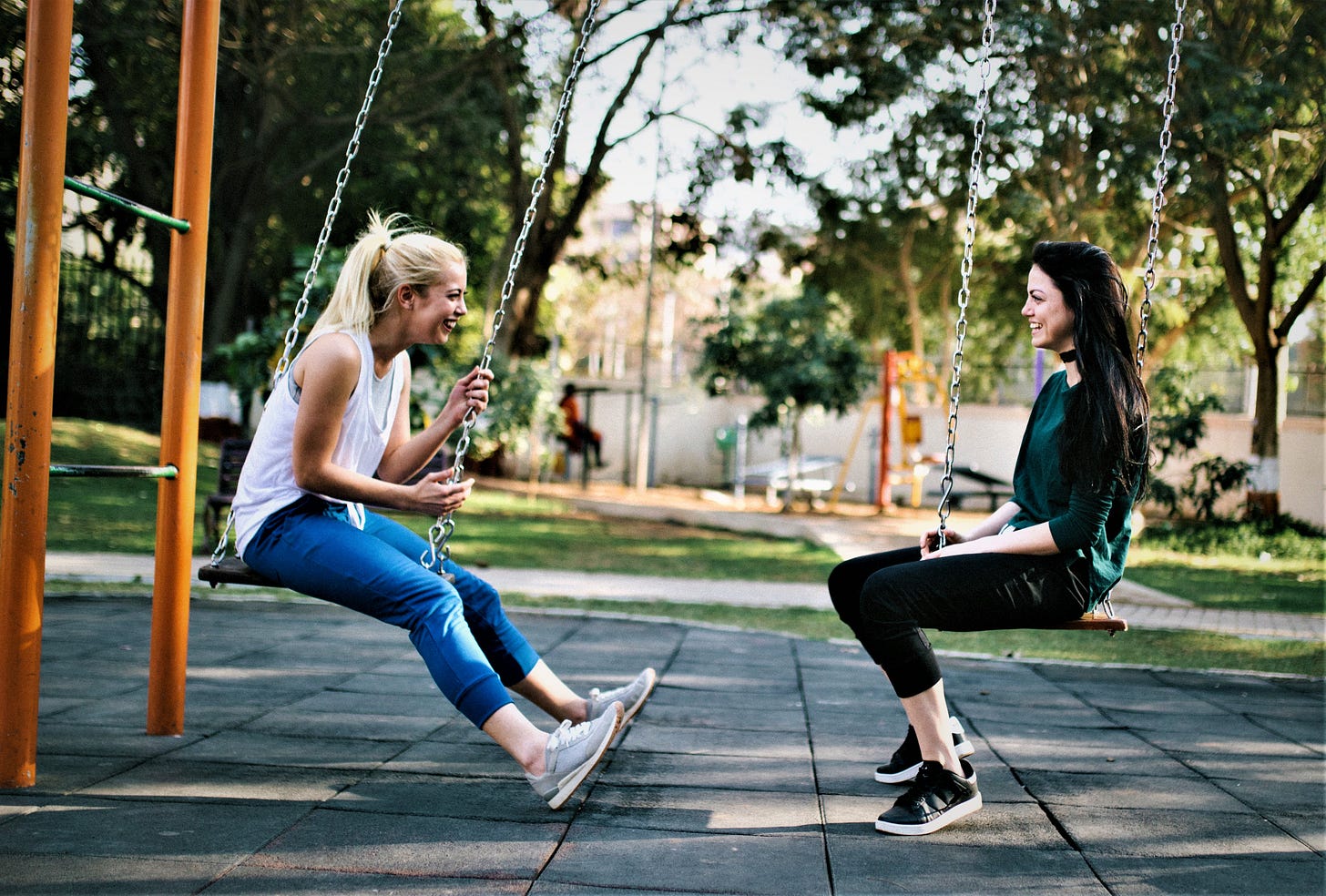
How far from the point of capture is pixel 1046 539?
9.74 ft

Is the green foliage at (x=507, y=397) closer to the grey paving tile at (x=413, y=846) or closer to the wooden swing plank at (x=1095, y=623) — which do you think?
the grey paving tile at (x=413, y=846)

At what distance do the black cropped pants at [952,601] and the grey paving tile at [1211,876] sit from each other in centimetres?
61

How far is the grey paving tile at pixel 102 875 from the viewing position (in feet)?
7.94

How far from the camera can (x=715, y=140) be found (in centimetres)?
1766

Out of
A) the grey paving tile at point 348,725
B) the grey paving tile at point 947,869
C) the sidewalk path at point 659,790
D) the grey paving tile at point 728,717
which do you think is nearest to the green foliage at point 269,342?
the sidewalk path at point 659,790

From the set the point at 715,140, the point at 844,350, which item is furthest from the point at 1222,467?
the point at 715,140

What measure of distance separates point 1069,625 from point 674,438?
2016cm

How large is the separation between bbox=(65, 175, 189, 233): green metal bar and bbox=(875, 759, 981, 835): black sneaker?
265cm

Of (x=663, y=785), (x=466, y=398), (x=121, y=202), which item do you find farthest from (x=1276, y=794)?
(x=121, y=202)

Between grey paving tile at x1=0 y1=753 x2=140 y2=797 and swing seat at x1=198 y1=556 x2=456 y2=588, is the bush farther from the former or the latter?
grey paving tile at x1=0 y1=753 x2=140 y2=797

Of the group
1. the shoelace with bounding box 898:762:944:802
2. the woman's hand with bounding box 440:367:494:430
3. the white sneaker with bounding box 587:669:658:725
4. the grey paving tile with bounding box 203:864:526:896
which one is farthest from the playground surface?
the woman's hand with bounding box 440:367:494:430

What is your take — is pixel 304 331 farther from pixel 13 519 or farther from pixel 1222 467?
pixel 1222 467

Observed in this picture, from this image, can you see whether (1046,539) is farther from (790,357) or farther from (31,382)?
(790,357)

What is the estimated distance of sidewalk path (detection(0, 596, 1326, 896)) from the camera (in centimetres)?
266
